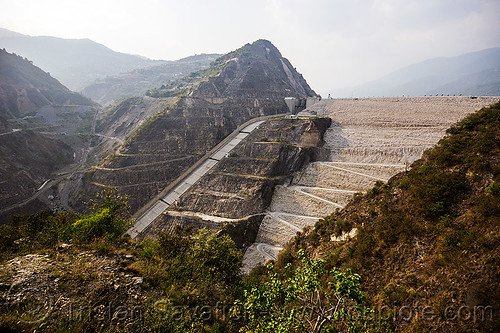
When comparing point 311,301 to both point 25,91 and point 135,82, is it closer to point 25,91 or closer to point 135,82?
point 25,91

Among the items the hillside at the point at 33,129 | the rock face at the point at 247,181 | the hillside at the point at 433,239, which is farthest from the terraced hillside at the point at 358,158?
the hillside at the point at 33,129

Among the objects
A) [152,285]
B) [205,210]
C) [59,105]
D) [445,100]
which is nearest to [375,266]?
[152,285]

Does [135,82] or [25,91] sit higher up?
[135,82]

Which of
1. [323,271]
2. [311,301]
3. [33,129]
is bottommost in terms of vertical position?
[311,301]

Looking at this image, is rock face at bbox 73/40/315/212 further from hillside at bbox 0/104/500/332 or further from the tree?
the tree

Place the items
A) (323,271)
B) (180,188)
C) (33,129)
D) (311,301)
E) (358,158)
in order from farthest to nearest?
(33,129), (180,188), (358,158), (323,271), (311,301)

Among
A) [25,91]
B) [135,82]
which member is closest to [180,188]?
[25,91]

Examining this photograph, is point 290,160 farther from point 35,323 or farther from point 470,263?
point 35,323

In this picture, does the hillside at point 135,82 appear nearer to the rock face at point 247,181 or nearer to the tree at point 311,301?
the rock face at point 247,181
